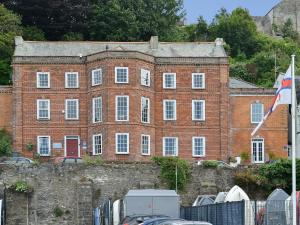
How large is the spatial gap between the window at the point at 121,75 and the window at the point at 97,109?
6.98 ft

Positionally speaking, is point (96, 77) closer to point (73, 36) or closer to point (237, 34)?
point (73, 36)

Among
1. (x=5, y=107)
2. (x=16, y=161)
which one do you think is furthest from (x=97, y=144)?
(x=16, y=161)

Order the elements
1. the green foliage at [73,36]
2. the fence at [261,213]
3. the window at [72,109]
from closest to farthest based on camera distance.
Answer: the fence at [261,213] → the window at [72,109] → the green foliage at [73,36]

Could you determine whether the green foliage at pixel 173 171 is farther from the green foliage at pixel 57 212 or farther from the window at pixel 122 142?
the window at pixel 122 142

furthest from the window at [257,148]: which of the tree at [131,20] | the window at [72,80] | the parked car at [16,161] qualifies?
the tree at [131,20]

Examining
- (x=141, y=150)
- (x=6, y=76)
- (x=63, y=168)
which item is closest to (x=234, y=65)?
(x=6, y=76)

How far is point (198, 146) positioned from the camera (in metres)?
75.2

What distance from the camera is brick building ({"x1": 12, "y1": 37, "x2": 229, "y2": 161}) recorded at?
7325 cm

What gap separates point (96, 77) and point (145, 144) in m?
6.34

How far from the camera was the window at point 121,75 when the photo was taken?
73000 mm

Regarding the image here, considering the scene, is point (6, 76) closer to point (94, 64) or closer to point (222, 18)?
point (94, 64)

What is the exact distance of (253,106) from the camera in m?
76.3

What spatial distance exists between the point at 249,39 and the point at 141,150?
1905 inches

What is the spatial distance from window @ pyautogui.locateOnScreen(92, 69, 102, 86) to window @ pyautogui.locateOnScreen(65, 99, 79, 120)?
222 cm
